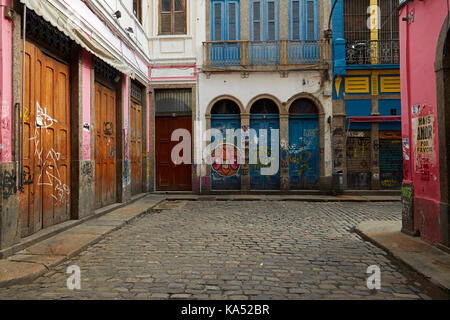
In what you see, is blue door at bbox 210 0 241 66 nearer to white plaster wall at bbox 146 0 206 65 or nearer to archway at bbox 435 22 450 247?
white plaster wall at bbox 146 0 206 65

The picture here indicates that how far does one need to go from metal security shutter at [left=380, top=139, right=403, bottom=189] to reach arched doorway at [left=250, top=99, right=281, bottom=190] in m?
4.08

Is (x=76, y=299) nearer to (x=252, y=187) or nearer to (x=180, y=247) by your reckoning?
(x=180, y=247)

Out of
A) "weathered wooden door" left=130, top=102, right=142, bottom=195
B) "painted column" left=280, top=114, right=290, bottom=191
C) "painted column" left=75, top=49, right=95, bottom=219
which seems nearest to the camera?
"painted column" left=75, top=49, right=95, bottom=219

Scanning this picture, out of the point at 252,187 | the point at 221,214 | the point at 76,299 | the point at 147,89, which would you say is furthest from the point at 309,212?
the point at 147,89

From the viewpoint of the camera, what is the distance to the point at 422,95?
5.64 metres

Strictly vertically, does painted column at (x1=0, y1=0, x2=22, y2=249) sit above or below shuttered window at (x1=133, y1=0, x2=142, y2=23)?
below

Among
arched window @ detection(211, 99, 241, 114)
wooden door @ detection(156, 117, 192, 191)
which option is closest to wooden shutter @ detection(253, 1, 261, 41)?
arched window @ detection(211, 99, 241, 114)

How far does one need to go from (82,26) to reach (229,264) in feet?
19.2

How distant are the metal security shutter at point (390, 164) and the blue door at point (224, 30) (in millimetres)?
6827

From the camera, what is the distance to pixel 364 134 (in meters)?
13.2

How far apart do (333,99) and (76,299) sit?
11992 mm

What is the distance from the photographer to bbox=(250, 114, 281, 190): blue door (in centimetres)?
1330

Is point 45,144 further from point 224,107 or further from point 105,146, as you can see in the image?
point 224,107

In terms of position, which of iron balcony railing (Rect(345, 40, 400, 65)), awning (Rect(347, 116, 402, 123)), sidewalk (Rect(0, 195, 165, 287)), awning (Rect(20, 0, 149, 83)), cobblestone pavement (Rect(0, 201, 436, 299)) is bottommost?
cobblestone pavement (Rect(0, 201, 436, 299))
